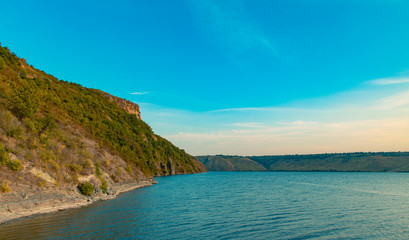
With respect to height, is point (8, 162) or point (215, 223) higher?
point (8, 162)

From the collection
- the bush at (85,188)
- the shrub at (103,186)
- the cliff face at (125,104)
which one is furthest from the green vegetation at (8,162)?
the cliff face at (125,104)

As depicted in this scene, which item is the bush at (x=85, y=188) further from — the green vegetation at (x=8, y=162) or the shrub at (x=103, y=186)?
the green vegetation at (x=8, y=162)

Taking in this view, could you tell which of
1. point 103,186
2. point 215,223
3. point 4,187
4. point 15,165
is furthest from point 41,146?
point 215,223

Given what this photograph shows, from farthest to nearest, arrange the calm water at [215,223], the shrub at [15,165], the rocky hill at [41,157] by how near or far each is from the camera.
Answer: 1. the shrub at [15,165]
2. the rocky hill at [41,157]
3. the calm water at [215,223]

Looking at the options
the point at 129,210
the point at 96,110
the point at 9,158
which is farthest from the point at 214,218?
the point at 96,110

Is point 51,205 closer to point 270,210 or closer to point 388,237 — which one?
point 270,210

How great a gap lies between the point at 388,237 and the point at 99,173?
4344 cm

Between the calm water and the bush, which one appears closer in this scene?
the calm water

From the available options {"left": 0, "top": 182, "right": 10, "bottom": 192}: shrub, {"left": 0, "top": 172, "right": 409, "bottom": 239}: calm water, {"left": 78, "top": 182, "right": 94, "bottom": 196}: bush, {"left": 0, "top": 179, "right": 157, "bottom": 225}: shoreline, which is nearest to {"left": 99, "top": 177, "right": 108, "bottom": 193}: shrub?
{"left": 0, "top": 179, "right": 157, "bottom": 225}: shoreline

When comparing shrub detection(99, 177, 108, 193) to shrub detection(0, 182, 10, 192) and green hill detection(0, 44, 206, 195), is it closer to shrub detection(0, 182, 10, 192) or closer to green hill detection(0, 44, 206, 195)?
green hill detection(0, 44, 206, 195)

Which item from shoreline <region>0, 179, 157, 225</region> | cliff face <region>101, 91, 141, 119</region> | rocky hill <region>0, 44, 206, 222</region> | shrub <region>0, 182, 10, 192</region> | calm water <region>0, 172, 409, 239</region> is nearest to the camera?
calm water <region>0, 172, 409, 239</region>

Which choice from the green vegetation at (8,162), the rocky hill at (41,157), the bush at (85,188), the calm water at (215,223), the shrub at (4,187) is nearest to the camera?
the calm water at (215,223)

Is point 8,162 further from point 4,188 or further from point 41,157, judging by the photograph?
point 41,157

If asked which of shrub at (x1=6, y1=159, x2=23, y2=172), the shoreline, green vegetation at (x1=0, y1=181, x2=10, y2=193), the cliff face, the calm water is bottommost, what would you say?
the calm water
